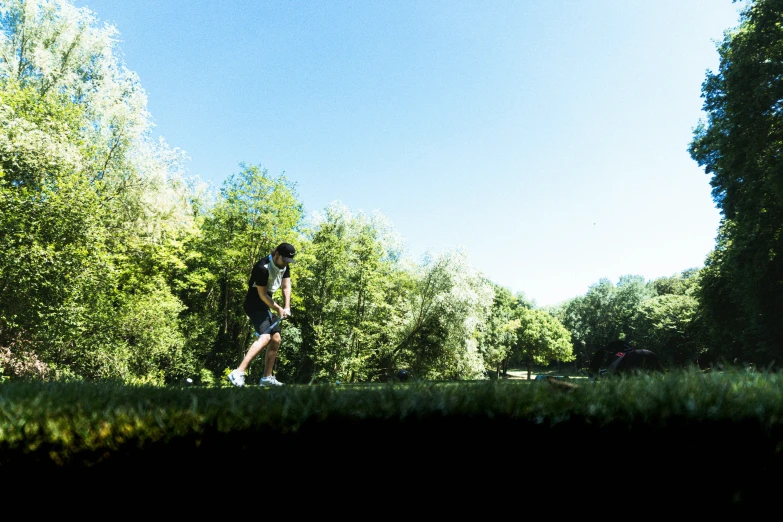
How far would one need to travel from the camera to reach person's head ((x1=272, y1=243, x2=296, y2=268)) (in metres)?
6.99

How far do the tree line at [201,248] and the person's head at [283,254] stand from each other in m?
2.11

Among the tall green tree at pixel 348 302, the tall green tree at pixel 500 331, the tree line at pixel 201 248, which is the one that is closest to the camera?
the tree line at pixel 201 248

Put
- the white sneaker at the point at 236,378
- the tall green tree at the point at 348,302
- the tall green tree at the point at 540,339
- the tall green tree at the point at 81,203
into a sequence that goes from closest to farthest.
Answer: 1. the white sneaker at the point at 236,378
2. the tall green tree at the point at 81,203
3. the tall green tree at the point at 348,302
4. the tall green tree at the point at 540,339

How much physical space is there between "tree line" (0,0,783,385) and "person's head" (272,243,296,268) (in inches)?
83.2

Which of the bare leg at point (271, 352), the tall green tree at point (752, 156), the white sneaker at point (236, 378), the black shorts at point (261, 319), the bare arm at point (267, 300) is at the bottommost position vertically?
the white sneaker at point (236, 378)

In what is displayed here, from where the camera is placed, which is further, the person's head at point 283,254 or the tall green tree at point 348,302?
the tall green tree at point 348,302

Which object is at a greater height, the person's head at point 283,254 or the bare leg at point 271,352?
the person's head at point 283,254

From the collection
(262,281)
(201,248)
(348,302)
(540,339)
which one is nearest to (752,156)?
(262,281)

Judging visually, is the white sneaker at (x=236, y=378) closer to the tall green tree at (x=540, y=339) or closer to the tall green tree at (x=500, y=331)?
the tall green tree at (x=500, y=331)

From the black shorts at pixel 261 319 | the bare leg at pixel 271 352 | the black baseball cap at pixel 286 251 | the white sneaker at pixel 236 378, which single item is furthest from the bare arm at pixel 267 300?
the white sneaker at pixel 236 378

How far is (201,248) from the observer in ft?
114

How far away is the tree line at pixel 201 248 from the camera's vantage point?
18.7 metres

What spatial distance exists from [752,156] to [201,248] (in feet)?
116

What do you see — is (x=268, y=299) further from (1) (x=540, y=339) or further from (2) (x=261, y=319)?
(1) (x=540, y=339)
